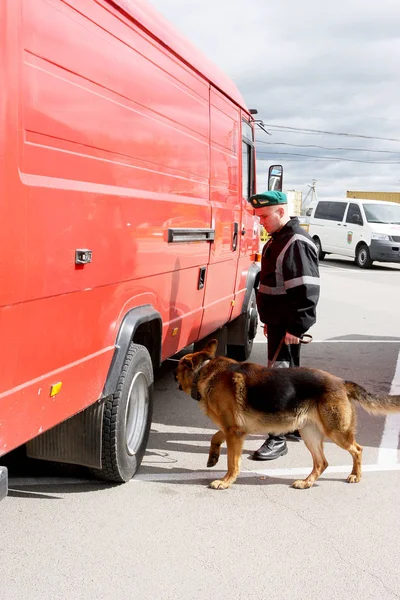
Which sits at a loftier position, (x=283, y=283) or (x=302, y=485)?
(x=283, y=283)

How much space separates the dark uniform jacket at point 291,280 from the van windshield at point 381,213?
684 inches

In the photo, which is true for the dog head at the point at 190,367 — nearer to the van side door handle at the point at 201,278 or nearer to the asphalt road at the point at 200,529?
the asphalt road at the point at 200,529

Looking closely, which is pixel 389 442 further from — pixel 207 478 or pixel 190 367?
pixel 190 367

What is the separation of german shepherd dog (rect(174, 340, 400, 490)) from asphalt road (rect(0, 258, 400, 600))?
0.29 metres

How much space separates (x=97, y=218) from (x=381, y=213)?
19886 millimetres

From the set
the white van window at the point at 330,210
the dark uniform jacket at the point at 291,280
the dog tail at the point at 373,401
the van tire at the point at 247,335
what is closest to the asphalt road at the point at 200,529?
the dog tail at the point at 373,401

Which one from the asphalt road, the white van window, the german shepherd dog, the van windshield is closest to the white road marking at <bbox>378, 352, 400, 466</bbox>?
the asphalt road

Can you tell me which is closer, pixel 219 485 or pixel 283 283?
pixel 219 485

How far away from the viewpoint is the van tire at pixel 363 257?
21.8 m

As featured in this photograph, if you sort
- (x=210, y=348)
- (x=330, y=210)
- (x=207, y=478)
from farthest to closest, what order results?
(x=330, y=210), (x=210, y=348), (x=207, y=478)

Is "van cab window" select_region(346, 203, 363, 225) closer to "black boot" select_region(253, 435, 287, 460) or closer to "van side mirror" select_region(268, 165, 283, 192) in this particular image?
"van side mirror" select_region(268, 165, 283, 192)

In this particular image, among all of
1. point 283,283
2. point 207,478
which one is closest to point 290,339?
point 283,283

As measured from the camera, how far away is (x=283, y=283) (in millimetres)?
5211

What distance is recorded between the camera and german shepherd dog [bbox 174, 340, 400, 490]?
4539 mm
